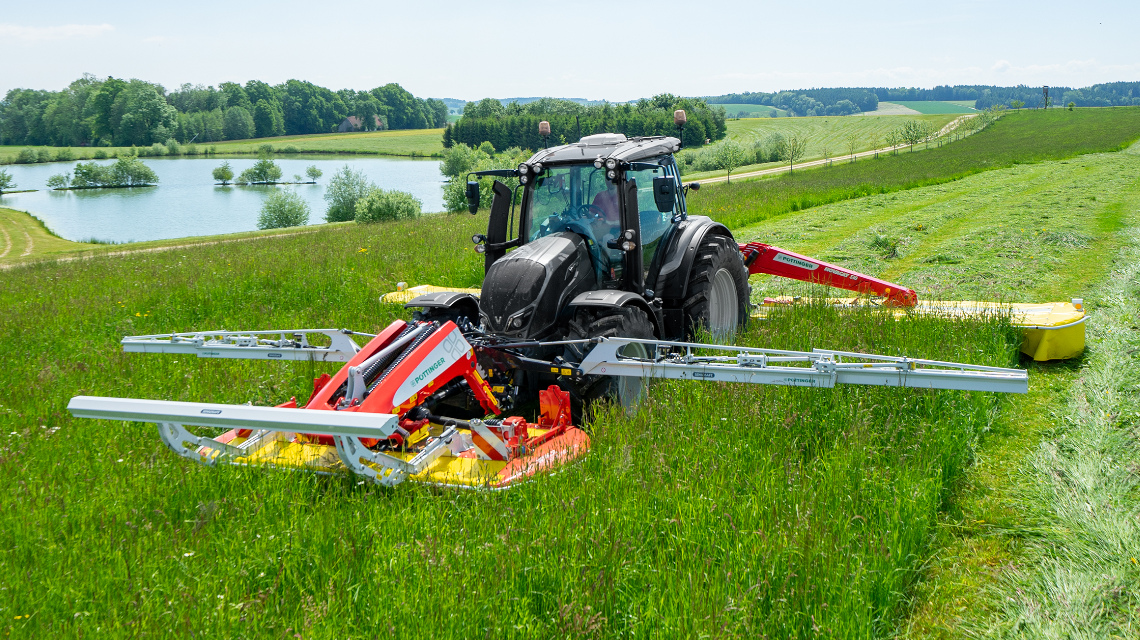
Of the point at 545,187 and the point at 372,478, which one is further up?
the point at 545,187

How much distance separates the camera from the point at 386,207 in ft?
83.6

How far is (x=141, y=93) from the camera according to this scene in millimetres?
88625

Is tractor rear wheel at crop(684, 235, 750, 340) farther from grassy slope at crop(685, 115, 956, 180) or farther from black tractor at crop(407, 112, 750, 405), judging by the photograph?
grassy slope at crop(685, 115, 956, 180)

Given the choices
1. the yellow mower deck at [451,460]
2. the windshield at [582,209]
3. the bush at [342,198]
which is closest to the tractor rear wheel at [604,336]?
the yellow mower deck at [451,460]

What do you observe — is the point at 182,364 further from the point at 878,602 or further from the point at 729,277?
the point at 878,602

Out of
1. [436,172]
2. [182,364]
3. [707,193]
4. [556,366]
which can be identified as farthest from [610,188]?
[436,172]

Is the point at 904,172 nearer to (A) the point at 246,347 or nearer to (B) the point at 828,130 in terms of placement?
(A) the point at 246,347

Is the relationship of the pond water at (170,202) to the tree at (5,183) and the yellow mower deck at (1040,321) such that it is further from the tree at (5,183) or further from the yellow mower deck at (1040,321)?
the yellow mower deck at (1040,321)

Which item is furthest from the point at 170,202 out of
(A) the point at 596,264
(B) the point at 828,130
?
(B) the point at 828,130

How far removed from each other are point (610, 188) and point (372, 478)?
3215 mm

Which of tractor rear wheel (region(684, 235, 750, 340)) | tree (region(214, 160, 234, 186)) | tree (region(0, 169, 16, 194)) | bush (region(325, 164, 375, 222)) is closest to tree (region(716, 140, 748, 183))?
bush (region(325, 164, 375, 222))

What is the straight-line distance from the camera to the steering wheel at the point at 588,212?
608 centimetres

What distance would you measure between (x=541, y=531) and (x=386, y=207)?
23445 millimetres

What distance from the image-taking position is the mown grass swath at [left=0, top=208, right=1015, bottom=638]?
9.45 feet
